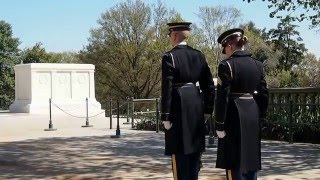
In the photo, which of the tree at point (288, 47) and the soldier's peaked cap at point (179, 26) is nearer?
the soldier's peaked cap at point (179, 26)

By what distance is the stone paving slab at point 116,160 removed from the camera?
8.15 metres

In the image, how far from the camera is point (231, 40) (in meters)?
5.45

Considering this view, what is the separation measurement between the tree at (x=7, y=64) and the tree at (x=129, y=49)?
35.7 ft

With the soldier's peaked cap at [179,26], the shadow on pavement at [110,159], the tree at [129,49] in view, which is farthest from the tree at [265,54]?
the soldier's peaked cap at [179,26]

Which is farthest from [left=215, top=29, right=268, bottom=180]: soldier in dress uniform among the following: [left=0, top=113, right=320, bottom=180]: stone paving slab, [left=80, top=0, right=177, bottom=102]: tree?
[left=80, top=0, right=177, bottom=102]: tree

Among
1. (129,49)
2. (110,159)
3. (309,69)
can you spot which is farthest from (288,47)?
(110,159)

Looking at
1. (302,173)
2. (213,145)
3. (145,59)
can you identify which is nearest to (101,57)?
(145,59)

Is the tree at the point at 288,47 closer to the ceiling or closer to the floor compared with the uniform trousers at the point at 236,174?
closer to the ceiling

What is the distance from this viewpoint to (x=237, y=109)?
542cm

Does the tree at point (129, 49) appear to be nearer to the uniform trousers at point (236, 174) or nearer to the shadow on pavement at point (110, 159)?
the shadow on pavement at point (110, 159)

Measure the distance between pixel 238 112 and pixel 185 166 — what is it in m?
0.99

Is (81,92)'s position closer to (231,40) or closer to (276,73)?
(231,40)

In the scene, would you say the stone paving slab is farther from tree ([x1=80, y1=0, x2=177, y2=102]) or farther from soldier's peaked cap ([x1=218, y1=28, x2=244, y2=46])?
tree ([x1=80, y1=0, x2=177, y2=102])

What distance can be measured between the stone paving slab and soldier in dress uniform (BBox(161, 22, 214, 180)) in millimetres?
1859
